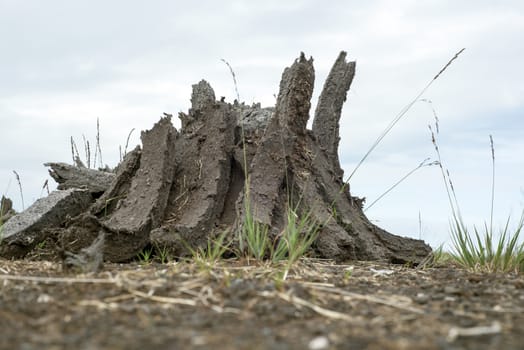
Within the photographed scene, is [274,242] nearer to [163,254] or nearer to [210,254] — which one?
[210,254]

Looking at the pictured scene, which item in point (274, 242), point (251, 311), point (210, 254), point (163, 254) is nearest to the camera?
point (251, 311)

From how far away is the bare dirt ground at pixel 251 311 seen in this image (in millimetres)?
2205

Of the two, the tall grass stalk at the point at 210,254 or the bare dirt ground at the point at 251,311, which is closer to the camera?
the bare dirt ground at the point at 251,311

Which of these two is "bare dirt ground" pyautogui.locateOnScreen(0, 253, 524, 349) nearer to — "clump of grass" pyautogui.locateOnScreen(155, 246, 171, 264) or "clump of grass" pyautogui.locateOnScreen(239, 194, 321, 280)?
"clump of grass" pyautogui.locateOnScreen(239, 194, 321, 280)

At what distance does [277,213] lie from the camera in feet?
16.5

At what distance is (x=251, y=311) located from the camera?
105 inches

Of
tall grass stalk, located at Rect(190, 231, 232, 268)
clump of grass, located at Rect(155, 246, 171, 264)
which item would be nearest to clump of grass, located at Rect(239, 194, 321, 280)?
tall grass stalk, located at Rect(190, 231, 232, 268)

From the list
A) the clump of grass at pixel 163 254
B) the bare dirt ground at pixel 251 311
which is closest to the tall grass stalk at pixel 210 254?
the bare dirt ground at pixel 251 311

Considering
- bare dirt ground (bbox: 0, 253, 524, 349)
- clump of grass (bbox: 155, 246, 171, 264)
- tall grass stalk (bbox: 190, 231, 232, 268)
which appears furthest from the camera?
clump of grass (bbox: 155, 246, 171, 264)

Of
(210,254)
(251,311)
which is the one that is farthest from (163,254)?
(251,311)

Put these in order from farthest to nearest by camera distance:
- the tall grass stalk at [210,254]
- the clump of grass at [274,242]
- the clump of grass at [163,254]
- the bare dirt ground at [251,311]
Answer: the clump of grass at [163,254] → the clump of grass at [274,242] → the tall grass stalk at [210,254] → the bare dirt ground at [251,311]

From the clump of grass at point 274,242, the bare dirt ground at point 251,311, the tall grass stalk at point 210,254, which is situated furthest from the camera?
the clump of grass at point 274,242

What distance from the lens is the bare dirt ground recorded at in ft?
7.23

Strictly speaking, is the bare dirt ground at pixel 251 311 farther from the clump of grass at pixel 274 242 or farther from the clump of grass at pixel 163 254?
the clump of grass at pixel 163 254
